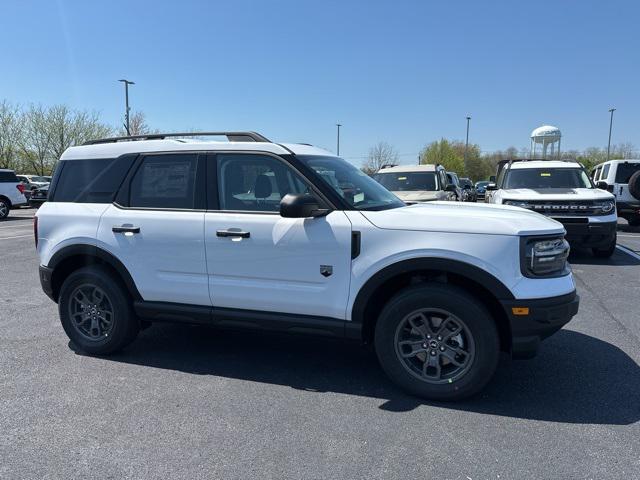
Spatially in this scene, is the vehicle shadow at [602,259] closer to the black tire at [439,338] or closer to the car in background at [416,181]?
the car in background at [416,181]

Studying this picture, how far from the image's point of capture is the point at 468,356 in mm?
3502

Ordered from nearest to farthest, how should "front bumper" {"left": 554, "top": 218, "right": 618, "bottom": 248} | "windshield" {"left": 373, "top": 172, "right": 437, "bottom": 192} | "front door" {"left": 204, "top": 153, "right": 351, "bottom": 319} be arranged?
"front door" {"left": 204, "top": 153, "right": 351, "bottom": 319}
"front bumper" {"left": 554, "top": 218, "right": 618, "bottom": 248}
"windshield" {"left": 373, "top": 172, "right": 437, "bottom": 192}

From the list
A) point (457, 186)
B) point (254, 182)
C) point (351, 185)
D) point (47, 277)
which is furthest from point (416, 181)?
point (47, 277)

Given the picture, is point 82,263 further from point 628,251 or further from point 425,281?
A: point 628,251

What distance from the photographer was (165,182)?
4.30m

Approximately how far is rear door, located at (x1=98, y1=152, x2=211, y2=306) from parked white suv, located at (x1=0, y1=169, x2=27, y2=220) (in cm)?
1812

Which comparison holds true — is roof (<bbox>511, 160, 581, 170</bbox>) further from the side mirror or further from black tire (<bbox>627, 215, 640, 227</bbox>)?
the side mirror

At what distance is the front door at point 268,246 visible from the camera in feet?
12.1

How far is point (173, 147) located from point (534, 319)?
3177 millimetres

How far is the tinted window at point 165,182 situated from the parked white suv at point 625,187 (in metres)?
12.4

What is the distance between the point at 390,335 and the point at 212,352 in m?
1.89

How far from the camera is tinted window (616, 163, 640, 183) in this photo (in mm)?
Answer: 14633

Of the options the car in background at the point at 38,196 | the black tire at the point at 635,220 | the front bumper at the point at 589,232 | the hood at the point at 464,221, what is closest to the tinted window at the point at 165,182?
the hood at the point at 464,221

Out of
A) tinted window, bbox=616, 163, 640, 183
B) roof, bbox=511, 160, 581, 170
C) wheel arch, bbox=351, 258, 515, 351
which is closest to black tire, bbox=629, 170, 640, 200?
tinted window, bbox=616, 163, 640, 183
